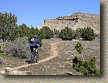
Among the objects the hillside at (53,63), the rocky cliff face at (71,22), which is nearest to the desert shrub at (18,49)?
the hillside at (53,63)

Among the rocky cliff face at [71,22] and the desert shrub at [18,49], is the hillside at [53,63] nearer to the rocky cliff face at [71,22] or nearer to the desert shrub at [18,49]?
the desert shrub at [18,49]

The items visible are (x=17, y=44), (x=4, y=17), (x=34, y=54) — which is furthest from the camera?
(x=4, y=17)

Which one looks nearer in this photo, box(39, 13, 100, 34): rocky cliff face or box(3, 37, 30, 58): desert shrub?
box(3, 37, 30, 58): desert shrub

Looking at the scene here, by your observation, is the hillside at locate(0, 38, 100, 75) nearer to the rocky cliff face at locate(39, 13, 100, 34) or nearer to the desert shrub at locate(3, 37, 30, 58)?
the desert shrub at locate(3, 37, 30, 58)

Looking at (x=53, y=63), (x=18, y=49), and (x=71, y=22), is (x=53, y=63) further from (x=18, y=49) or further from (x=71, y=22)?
(x=71, y=22)

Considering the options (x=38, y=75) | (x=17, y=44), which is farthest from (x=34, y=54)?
(x=17, y=44)

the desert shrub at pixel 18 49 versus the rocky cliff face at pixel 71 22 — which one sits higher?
the rocky cliff face at pixel 71 22

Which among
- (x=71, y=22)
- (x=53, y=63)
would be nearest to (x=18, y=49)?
(x=53, y=63)

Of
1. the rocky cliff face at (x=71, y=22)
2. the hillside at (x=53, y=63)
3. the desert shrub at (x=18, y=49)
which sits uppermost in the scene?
the rocky cliff face at (x=71, y=22)

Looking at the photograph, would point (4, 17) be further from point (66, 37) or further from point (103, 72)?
point (66, 37)

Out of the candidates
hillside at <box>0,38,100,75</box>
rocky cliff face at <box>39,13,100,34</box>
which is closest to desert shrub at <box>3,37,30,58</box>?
hillside at <box>0,38,100,75</box>

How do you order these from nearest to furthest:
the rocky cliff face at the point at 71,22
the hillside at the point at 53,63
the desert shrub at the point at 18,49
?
1. the hillside at the point at 53,63
2. the desert shrub at the point at 18,49
3. the rocky cliff face at the point at 71,22

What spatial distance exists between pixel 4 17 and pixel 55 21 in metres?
53.7

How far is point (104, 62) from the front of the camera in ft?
18.6
